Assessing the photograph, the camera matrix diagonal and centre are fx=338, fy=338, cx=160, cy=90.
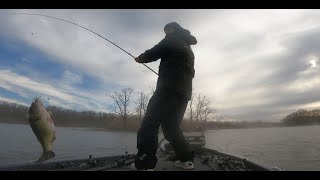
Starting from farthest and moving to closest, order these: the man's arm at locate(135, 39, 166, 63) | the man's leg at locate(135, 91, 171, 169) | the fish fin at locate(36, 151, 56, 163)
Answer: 1. the fish fin at locate(36, 151, 56, 163)
2. the man's arm at locate(135, 39, 166, 63)
3. the man's leg at locate(135, 91, 171, 169)

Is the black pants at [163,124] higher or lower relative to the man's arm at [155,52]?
lower

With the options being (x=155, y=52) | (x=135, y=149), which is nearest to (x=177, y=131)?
(x=155, y=52)

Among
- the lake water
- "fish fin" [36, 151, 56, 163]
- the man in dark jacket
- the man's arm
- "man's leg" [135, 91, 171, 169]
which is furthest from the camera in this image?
the lake water

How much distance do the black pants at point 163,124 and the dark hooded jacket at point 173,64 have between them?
10 centimetres

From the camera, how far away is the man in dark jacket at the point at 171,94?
4.14 meters

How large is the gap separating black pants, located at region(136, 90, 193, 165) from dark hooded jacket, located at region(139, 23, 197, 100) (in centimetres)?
10

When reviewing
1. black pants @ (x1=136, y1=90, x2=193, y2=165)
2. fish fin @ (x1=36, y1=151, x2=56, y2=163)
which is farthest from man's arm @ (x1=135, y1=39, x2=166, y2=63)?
fish fin @ (x1=36, y1=151, x2=56, y2=163)

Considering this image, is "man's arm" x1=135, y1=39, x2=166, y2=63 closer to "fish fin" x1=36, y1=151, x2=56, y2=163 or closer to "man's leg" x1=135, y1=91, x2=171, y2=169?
"man's leg" x1=135, y1=91, x2=171, y2=169

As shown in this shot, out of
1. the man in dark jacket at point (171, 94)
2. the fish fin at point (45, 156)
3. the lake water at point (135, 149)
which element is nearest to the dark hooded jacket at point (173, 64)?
the man in dark jacket at point (171, 94)

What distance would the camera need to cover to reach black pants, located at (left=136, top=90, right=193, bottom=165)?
4.03m

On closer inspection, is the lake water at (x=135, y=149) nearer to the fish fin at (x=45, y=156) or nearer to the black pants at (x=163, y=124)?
the black pants at (x=163, y=124)
